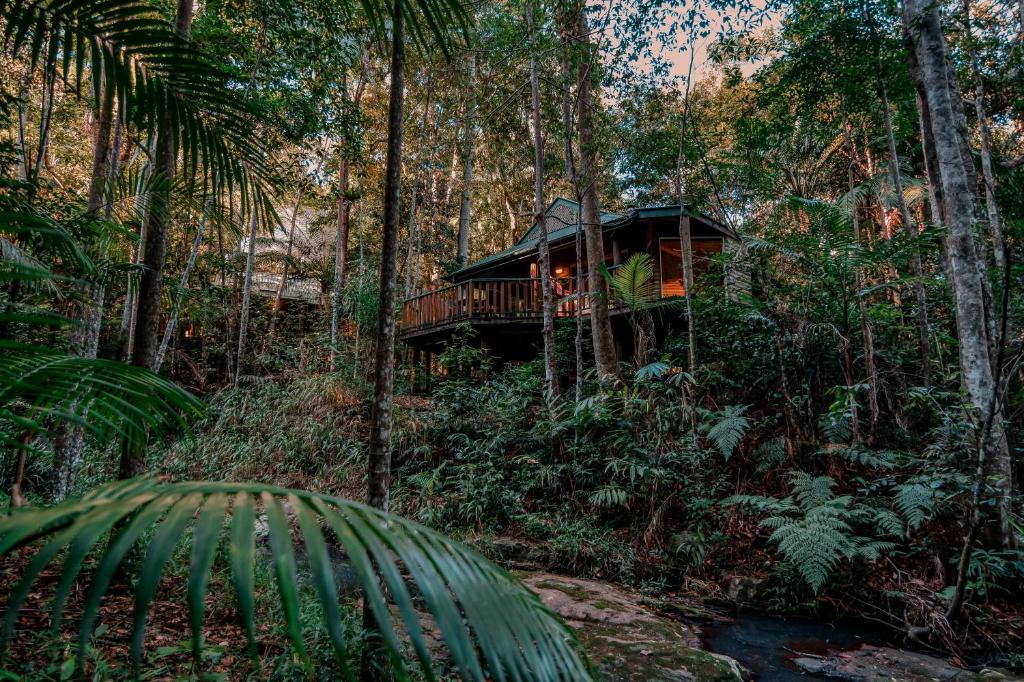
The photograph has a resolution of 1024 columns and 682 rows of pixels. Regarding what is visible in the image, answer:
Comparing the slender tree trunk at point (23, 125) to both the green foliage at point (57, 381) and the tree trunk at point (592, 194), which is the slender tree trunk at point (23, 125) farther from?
the tree trunk at point (592, 194)

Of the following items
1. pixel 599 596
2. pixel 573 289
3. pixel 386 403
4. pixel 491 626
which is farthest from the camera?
pixel 573 289

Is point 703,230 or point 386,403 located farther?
point 703,230

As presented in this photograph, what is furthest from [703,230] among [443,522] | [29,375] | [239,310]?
[29,375]

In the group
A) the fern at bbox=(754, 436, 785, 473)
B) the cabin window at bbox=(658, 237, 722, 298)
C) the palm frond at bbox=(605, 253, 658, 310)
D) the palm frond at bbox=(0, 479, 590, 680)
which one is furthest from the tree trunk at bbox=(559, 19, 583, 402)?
the palm frond at bbox=(0, 479, 590, 680)

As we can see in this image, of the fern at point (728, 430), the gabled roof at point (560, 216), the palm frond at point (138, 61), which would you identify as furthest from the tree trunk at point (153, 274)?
the gabled roof at point (560, 216)

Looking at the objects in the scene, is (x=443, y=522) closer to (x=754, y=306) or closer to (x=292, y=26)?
(x=754, y=306)

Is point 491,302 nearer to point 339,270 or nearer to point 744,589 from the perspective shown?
point 339,270

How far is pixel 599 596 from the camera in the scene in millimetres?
4414

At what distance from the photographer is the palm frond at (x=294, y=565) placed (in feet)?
1.65

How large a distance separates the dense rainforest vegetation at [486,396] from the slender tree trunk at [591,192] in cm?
7

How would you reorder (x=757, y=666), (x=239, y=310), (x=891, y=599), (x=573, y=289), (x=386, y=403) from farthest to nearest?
(x=239, y=310) < (x=573, y=289) < (x=891, y=599) < (x=757, y=666) < (x=386, y=403)

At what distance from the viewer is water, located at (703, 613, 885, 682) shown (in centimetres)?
342

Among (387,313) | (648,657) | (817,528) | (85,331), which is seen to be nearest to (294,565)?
(387,313)

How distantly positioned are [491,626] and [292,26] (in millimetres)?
6747
